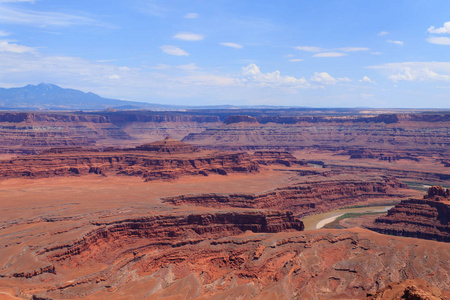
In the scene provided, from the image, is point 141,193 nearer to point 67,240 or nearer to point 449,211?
point 67,240

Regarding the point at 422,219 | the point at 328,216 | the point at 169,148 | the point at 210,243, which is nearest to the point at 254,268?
the point at 210,243

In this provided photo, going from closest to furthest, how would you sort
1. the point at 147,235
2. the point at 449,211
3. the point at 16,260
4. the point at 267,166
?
1. the point at 16,260
2. the point at 147,235
3. the point at 449,211
4. the point at 267,166

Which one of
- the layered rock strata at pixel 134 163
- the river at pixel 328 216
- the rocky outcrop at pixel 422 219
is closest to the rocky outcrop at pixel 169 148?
the layered rock strata at pixel 134 163

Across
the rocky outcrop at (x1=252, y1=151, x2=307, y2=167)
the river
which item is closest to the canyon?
the river

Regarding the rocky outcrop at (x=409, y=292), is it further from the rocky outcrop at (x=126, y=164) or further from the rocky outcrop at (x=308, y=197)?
the rocky outcrop at (x=126, y=164)

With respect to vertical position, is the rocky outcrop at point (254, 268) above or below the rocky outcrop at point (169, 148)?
below

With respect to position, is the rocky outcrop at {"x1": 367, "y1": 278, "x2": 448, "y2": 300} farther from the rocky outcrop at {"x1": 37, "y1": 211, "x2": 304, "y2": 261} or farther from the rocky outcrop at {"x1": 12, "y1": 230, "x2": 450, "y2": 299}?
the rocky outcrop at {"x1": 37, "y1": 211, "x2": 304, "y2": 261}

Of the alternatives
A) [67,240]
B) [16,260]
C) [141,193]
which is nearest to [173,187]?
[141,193]
